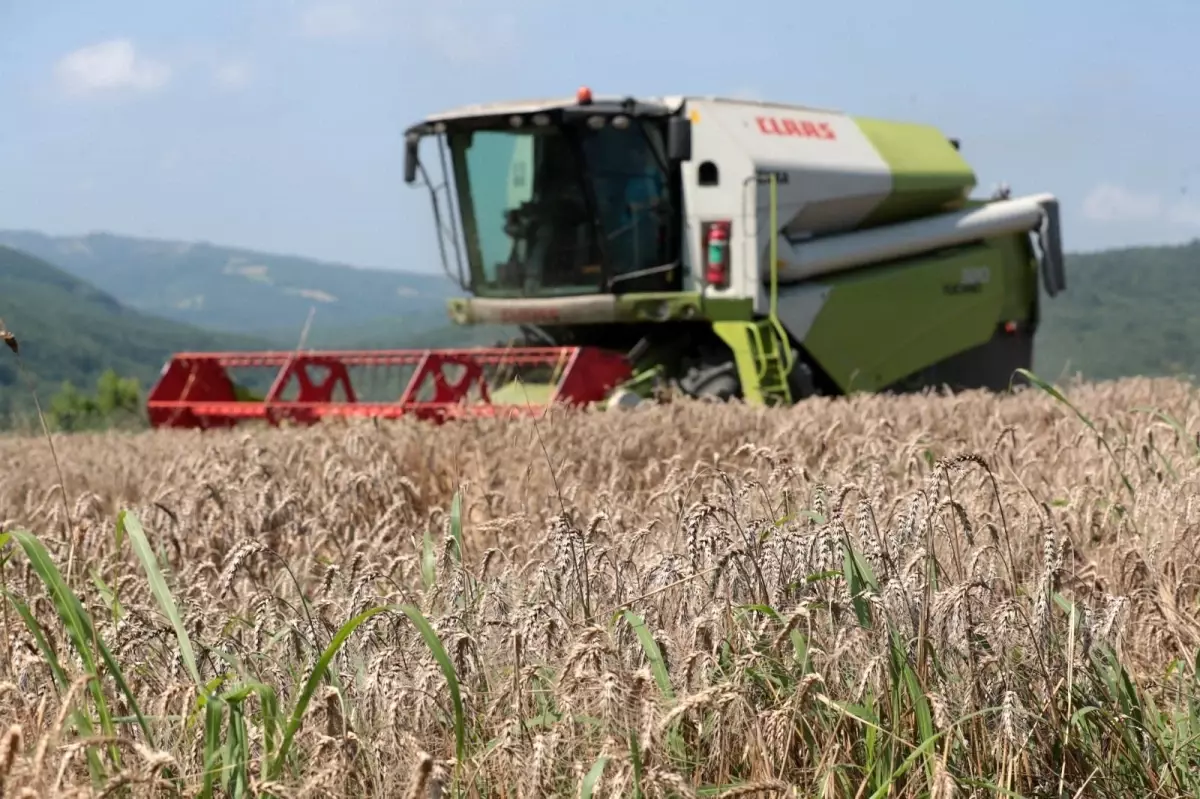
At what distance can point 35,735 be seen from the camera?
187 centimetres

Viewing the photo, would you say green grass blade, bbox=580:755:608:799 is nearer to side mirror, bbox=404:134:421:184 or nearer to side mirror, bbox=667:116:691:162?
side mirror, bbox=667:116:691:162

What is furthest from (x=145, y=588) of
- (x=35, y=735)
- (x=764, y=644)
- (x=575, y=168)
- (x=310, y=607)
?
(x=575, y=168)

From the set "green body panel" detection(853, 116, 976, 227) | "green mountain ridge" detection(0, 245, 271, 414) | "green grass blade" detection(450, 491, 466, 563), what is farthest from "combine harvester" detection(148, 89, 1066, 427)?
"green mountain ridge" detection(0, 245, 271, 414)

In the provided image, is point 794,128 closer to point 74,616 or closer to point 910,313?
point 910,313

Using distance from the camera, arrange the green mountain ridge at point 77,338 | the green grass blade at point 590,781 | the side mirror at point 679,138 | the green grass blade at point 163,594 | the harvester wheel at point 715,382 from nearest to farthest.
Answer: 1. the green grass blade at point 590,781
2. the green grass blade at point 163,594
3. the side mirror at point 679,138
4. the harvester wheel at point 715,382
5. the green mountain ridge at point 77,338

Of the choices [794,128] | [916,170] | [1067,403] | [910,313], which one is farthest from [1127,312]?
[1067,403]

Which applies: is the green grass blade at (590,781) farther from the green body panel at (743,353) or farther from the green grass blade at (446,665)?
the green body panel at (743,353)

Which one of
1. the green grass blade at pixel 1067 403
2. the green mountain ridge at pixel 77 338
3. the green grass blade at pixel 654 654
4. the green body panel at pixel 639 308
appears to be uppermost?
the green body panel at pixel 639 308

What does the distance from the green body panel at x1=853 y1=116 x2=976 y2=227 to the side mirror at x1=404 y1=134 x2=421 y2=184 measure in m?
3.68

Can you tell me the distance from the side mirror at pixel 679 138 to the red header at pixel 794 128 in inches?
46.3

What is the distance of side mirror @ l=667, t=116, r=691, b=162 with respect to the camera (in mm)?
8164

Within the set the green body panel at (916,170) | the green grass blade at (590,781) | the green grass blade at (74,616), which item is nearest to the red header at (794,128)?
the green body panel at (916,170)

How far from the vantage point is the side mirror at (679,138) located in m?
8.16

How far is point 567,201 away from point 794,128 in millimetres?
2011
